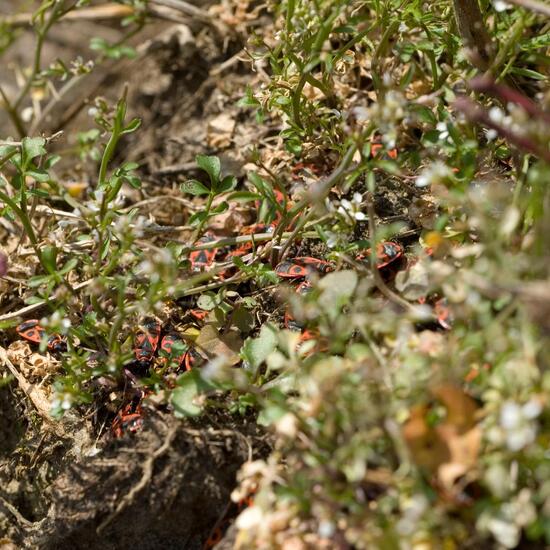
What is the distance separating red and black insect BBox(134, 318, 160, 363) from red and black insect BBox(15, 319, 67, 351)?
0.34m

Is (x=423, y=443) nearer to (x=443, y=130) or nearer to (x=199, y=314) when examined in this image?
(x=443, y=130)

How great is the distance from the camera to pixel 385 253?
2.45m

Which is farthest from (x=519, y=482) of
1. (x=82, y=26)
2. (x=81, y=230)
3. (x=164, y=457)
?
(x=82, y=26)

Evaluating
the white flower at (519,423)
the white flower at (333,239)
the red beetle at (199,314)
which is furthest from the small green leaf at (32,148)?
the white flower at (519,423)

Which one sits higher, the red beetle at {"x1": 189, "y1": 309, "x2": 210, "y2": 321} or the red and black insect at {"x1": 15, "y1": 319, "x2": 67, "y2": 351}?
the red beetle at {"x1": 189, "y1": 309, "x2": 210, "y2": 321}

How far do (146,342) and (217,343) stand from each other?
0.25 metres

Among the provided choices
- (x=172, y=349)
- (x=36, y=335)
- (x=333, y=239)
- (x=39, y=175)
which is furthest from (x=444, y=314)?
(x=36, y=335)

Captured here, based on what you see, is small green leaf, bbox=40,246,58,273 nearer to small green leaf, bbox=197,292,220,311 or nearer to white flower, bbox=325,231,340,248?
small green leaf, bbox=197,292,220,311

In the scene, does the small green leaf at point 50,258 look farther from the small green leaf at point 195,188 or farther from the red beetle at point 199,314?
the red beetle at point 199,314

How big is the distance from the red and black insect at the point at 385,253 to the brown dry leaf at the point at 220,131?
1.19 meters

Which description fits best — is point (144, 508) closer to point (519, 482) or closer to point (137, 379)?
point (137, 379)

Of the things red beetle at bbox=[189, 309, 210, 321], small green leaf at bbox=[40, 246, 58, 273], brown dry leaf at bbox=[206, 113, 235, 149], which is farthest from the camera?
brown dry leaf at bbox=[206, 113, 235, 149]

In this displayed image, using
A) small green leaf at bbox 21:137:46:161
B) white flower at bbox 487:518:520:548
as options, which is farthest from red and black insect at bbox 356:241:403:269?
small green leaf at bbox 21:137:46:161

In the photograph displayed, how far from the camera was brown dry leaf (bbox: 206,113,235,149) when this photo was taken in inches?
136
